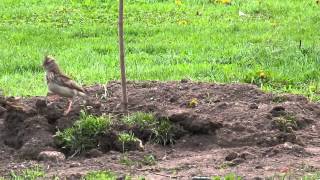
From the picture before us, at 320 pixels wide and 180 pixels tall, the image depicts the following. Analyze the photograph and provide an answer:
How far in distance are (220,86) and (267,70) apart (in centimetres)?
214

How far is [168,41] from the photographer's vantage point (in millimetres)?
14094

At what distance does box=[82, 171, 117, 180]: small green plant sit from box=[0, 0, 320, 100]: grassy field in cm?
364

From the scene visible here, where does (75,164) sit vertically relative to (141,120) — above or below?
below

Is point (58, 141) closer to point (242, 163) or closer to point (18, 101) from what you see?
point (18, 101)

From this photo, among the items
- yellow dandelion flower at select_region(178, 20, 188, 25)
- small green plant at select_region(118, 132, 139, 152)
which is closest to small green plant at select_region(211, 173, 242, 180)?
small green plant at select_region(118, 132, 139, 152)

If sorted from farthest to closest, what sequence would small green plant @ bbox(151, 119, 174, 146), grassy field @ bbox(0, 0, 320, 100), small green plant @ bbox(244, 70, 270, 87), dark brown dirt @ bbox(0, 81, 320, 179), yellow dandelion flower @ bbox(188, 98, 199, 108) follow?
grassy field @ bbox(0, 0, 320, 100) → small green plant @ bbox(244, 70, 270, 87) → yellow dandelion flower @ bbox(188, 98, 199, 108) → small green plant @ bbox(151, 119, 174, 146) → dark brown dirt @ bbox(0, 81, 320, 179)

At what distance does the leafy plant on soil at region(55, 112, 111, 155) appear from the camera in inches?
307

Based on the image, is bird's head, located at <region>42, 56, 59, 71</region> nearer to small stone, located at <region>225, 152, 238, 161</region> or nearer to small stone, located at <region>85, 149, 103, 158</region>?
small stone, located at <region>85, 149, 103, 158</region>

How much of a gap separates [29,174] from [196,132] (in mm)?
1896

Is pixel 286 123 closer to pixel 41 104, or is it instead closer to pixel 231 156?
pixel 231 156

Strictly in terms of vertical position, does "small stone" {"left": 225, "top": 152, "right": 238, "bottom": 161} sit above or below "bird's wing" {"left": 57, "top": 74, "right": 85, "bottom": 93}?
below

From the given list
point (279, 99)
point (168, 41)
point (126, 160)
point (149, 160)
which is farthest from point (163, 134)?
point (168, 41)

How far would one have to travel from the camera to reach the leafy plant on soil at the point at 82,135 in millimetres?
7797

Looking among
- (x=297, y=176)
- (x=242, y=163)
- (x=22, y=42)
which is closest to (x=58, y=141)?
(x=242, y=163)
